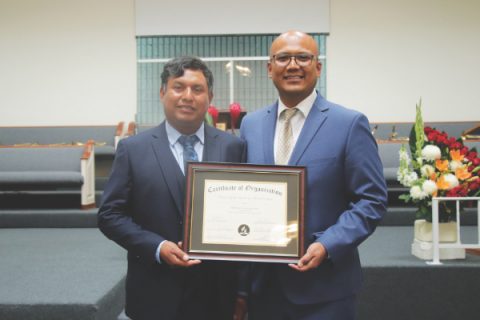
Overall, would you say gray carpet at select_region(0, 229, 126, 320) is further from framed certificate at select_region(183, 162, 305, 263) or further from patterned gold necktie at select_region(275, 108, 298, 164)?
patterned gold necktie at select_region(275, 108, 298, 164)

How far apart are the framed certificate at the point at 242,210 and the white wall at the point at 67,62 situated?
6.44 meters

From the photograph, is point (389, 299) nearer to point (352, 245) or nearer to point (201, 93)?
point (352, 245)

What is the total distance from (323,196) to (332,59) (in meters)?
6.39

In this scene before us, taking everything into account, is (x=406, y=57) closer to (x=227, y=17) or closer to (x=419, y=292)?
(x=227, y=17)

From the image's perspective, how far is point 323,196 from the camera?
1307 mm

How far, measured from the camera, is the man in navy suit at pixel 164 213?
1346mm

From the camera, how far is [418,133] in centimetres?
293

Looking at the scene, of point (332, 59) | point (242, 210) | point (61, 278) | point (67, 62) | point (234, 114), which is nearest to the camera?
point (242, 210)

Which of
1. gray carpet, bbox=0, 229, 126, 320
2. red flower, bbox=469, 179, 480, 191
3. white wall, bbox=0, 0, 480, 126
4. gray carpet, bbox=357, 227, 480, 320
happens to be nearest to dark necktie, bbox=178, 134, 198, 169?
gray carpet, bbox=0, 229, 126, 320

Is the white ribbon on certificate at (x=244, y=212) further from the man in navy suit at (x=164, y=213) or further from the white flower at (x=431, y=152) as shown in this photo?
the white flower at (x=431, y=152)

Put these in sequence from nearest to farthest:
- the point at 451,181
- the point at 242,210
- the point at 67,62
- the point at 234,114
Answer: the point at 242,210 < the point at 451,181 < the point at 234,114 < the point at 67,62

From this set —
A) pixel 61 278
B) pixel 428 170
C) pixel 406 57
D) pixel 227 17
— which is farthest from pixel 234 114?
pixel 406 57

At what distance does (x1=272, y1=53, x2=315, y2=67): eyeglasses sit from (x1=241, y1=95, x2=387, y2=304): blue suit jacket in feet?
0.53

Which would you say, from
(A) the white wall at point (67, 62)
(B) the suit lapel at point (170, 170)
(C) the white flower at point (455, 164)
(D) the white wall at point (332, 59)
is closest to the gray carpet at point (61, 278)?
(B) the suit lapel at point (170, 170)
